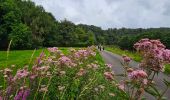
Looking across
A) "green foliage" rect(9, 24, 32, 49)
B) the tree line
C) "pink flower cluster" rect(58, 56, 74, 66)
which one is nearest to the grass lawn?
"pink flower cluster" rect(58, 56, 74, 66)

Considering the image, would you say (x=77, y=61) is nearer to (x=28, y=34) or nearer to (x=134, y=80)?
(x=134, y=80)

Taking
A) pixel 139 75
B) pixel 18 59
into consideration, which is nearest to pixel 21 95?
pixel 139 75

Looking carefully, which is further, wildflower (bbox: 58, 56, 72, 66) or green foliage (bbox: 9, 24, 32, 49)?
green foliage (bbox: 9, 24, 32, 49)

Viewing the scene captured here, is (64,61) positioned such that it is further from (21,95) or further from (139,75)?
(21,95)

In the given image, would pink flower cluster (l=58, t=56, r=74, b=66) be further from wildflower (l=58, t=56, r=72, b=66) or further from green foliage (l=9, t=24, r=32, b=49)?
green foliage (l=9, t=24, r=32, b=49)

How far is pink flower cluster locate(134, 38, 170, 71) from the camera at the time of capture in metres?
5.69

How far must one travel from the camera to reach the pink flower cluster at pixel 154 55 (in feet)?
Result: 18.7

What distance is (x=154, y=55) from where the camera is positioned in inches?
226

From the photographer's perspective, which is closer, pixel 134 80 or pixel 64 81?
pixel 134 80

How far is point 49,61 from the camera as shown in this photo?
8.94m

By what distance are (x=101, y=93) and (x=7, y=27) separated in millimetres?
77264

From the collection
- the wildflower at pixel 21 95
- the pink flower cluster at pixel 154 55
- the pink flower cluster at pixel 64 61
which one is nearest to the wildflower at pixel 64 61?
the pink flower cluster at pixel 64 61

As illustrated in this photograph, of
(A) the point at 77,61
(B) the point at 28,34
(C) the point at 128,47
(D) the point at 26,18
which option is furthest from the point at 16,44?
(A) the point at 77,61

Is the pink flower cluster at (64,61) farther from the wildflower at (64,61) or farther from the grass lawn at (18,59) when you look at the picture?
the grass lawn at (18,59)
